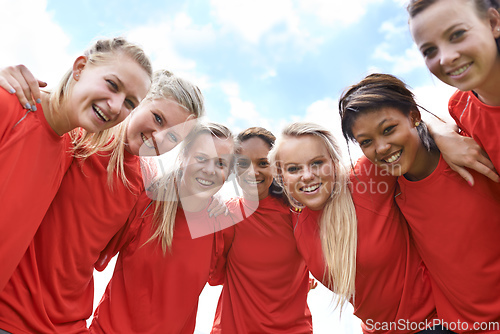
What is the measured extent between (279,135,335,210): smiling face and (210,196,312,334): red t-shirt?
0.37 m

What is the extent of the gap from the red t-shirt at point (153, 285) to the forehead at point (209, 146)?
0.63m

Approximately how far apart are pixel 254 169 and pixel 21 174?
1.84 metres

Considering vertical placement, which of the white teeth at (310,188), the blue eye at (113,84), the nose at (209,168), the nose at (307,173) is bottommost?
the white teeth at (310,188)

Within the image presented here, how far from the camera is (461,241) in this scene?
89.0 inches

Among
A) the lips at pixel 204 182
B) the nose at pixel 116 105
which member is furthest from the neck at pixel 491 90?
the nose at pixel 116 105

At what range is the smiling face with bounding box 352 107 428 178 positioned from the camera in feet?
7.79

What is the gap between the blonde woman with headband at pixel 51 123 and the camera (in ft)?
6.32

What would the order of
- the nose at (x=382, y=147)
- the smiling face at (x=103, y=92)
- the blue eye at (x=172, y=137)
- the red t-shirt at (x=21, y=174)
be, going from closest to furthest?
1. the red t-shirt at (x=21, y=174)
2. the smiling face at (x=103, y=92)
3. the nose at (x=382, y=147)
4. the blue eye at (x=172, y=137)

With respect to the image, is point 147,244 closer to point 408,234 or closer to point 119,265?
point 119,265

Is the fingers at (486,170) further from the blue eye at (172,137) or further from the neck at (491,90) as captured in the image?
the blue eye at (172,137)

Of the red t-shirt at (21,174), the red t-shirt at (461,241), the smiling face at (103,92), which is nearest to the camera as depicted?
the red t-shirt at (21,174)

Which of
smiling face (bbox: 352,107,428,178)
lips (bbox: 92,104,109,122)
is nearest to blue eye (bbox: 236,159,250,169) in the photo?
smiling face (bbox: 352,107,428,178)

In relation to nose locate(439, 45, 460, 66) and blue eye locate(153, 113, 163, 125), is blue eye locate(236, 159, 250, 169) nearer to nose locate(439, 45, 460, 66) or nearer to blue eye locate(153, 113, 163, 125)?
blue eye locate(153, 113, 163, 125)

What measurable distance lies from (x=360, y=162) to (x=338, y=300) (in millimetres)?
1034
